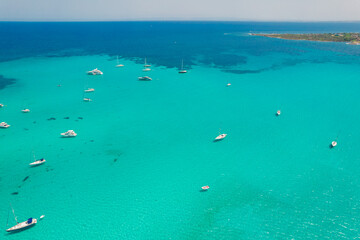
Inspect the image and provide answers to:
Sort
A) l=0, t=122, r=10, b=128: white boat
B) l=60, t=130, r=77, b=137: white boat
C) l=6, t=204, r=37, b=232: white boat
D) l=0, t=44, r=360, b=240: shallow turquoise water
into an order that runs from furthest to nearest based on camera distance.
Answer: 1. l=0, t=122, r=10, b=128: white boat
2. l=60, t=130, r=77, b=137: white boat
3. l=0, t=44, r=360, b=240: shallow turquoise water
4. l=6, t=204, r=37, b=232: white boat

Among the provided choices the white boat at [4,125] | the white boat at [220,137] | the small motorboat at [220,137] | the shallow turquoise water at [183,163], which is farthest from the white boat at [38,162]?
the white boat at [220,137]

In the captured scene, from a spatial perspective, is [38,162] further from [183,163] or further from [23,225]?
[183,163]

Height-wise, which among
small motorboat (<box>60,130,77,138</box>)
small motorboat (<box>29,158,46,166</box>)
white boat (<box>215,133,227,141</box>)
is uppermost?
white boat (<box>215,133,227,141</box>)

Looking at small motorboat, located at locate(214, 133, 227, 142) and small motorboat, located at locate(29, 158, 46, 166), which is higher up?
small motorboat, located at locate(214, 133, 227, 142)

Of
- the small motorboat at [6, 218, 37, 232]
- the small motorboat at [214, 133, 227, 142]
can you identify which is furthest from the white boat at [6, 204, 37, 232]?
the small motorboat at [214, 133, 227, 142]

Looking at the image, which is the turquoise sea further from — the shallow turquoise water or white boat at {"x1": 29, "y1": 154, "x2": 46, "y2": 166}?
white boat at {"x1": 29, "y1": 154, "x2": 46, "y2": 166}

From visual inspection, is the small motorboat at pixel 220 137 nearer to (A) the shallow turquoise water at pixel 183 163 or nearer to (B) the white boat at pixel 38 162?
(A) the shallow turquoise water at pixel 183 163
